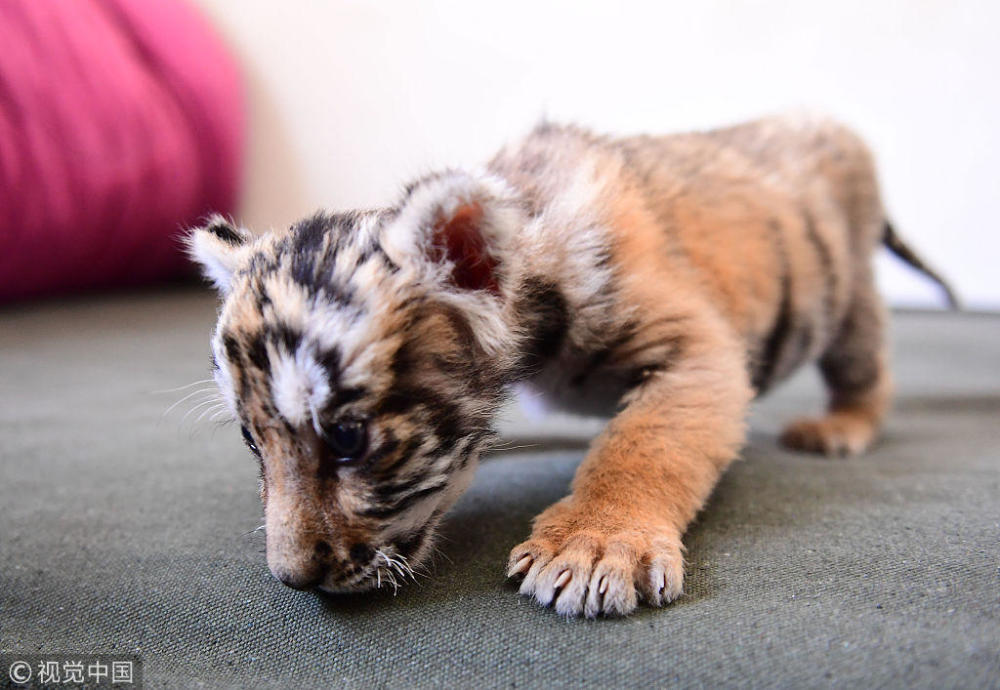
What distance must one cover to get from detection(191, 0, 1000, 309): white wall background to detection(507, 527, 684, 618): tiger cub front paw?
2.23 metres

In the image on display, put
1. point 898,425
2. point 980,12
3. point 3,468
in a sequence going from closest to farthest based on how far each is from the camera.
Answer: point 3,468 → point 898,425 → point 980,12

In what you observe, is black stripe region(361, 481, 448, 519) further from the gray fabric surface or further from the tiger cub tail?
the tiger cub tail

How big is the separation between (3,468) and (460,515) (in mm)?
884

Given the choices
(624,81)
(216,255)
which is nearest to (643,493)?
(216,255)

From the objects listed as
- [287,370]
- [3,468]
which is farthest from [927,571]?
[3,468]

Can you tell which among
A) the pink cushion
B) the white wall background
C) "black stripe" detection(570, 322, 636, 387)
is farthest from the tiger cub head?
the white wall background

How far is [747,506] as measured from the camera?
1079 mm

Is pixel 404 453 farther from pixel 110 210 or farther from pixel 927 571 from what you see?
pixel 110 210

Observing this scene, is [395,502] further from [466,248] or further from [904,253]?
[904,253]

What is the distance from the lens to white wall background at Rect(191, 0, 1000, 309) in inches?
112

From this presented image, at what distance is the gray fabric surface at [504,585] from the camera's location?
69cm

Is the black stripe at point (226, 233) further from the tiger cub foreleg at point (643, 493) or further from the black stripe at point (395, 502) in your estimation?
the tiger cub foreleg at point (643, 493)

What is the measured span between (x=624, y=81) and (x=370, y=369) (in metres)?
2.53

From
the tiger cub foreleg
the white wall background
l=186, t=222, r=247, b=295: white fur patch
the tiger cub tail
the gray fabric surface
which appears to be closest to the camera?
the gray fabric surface
